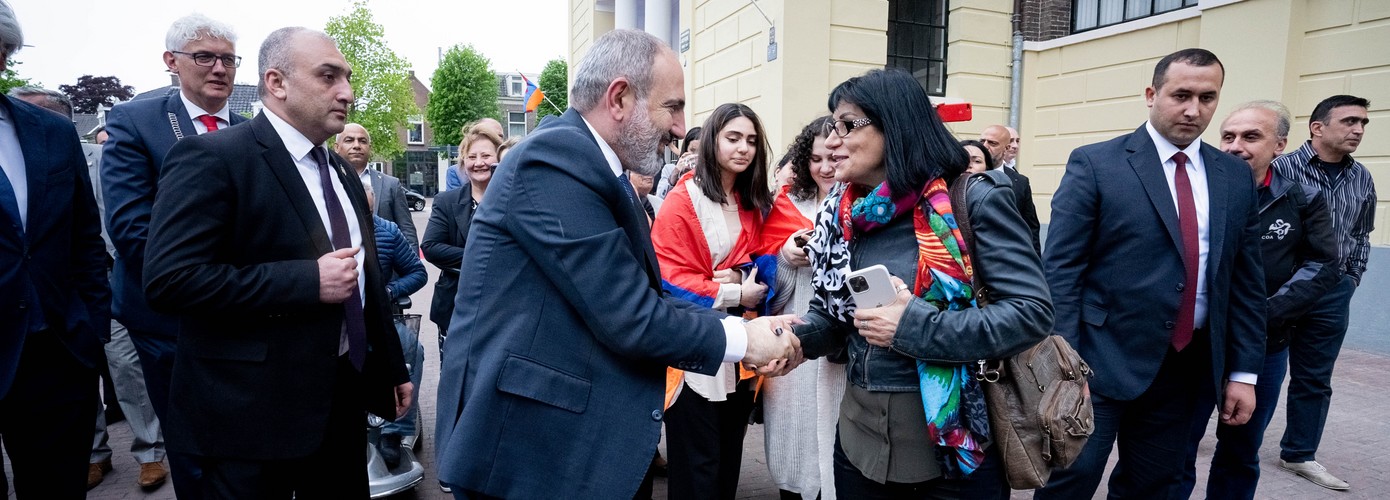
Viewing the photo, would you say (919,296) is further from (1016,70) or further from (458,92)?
(458,92)

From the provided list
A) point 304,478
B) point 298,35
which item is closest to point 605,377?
point 304,478

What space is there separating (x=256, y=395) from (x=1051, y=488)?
2695 mm

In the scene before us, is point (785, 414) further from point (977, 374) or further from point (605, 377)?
point (605, 377)

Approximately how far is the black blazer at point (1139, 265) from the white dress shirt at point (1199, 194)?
0.07 ft

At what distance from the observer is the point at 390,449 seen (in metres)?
3.93

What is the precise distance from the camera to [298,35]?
2273 mm

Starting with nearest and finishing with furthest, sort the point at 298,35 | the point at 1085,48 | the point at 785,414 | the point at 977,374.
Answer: the point at 977,374 → the point at 298,35 → the point at 785,414 → the point at 1085,48

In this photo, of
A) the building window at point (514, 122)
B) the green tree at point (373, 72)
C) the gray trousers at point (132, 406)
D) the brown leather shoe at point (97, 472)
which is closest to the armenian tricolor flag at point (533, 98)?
the gray trousers at point (132, 406)

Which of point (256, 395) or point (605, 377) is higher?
point (605, 377)

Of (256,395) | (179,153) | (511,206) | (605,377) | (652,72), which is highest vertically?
(652,72)

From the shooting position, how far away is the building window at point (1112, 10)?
8805mm

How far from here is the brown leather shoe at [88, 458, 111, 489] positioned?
4066 millimetres

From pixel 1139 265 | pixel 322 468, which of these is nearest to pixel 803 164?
pixel 1139 265

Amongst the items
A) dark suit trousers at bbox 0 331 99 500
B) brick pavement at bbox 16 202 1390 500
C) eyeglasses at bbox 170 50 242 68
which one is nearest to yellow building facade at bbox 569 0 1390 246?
brick pavement at bbox 16 202 1390 500
